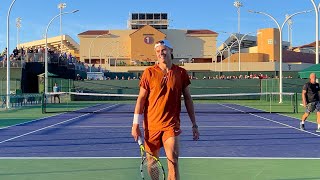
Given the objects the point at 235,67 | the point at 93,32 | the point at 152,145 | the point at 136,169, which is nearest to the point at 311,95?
the point at 136,169

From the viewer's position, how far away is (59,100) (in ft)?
142

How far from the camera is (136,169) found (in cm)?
916

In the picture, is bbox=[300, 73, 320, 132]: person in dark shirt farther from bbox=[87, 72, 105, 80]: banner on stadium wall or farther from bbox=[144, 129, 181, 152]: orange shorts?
bbox=[87, 72, 105, 80]: banner on stadium wall

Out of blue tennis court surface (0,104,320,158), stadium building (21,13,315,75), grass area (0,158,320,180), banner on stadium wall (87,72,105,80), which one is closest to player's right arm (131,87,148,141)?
grass area (0,158,320,180)

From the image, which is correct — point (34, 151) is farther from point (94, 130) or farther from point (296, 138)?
point (296, 138)

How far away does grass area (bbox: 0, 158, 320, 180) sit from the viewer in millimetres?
8484

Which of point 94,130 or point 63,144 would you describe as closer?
point 63,144

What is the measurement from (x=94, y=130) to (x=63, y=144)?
14.1ft

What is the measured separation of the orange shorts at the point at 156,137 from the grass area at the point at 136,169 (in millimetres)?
2554

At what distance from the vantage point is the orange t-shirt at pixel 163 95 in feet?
18.9

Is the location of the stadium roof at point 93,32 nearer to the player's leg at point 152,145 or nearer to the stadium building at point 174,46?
the stadium building at point 174,46

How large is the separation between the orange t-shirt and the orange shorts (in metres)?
0.04

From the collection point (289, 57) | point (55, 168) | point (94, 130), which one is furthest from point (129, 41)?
point (55, 168)

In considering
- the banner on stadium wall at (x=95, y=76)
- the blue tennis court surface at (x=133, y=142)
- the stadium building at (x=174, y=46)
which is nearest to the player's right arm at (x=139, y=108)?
the blue tennis court surface at (x=133, y=142)
